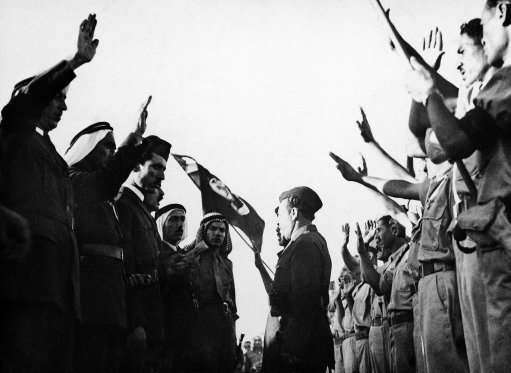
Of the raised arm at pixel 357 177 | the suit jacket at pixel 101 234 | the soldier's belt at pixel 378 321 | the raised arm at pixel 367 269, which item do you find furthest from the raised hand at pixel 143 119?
the soldier's belt at pixel 378 321

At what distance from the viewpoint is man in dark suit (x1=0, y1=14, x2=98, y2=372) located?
3621mm

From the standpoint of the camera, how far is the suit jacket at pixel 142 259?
571cm

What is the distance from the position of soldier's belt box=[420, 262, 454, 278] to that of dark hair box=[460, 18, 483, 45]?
195 centimetres

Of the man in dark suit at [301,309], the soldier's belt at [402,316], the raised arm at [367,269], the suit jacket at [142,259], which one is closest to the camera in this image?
the suit jacket at [142,259]

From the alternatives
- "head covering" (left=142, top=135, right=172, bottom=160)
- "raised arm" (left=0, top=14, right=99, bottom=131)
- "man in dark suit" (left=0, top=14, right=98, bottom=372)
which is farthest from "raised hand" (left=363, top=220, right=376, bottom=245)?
"raised arm" (left=0, top=14, right=99, bottom=131)

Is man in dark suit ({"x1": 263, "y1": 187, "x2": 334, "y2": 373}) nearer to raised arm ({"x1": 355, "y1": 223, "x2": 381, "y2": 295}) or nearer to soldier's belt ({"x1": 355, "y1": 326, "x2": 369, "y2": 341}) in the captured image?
raised arm ({"x1": 355, "y1": 223, "x2": 381, "y2": 295})

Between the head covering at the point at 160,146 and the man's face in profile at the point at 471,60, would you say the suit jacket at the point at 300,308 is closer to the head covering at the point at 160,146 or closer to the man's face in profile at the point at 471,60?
the head covering at the point at 160,146

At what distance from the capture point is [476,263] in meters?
3.74

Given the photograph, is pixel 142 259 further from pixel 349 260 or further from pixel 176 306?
pixel 349 260

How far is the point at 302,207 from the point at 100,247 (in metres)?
3.08

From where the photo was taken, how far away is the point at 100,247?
4.95 m

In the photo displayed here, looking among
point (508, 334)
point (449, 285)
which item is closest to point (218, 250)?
point (449, 285)

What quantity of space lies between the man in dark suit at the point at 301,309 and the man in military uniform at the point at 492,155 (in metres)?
2.98

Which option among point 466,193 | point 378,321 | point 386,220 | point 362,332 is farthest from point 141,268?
point 362,332
